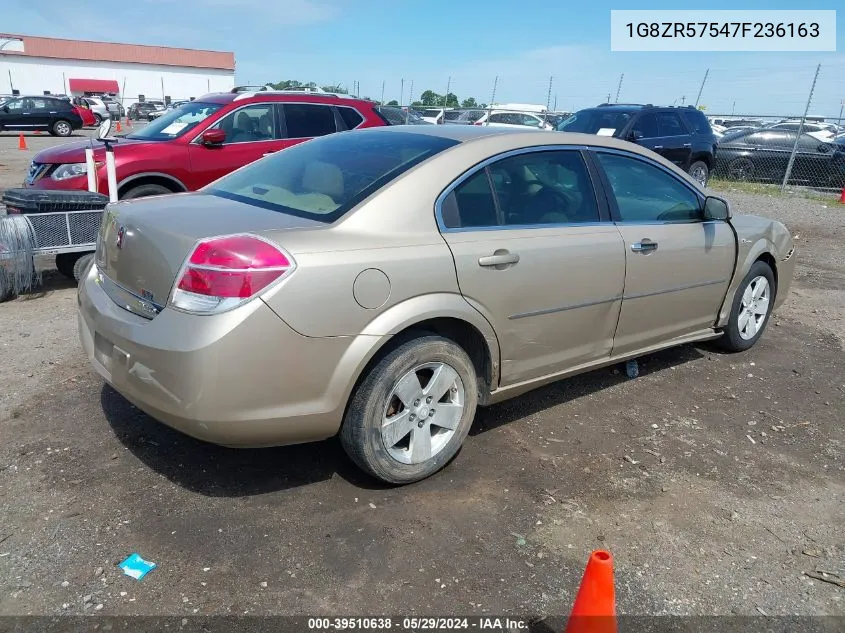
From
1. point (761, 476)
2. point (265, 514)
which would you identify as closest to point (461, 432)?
point (265, 514)

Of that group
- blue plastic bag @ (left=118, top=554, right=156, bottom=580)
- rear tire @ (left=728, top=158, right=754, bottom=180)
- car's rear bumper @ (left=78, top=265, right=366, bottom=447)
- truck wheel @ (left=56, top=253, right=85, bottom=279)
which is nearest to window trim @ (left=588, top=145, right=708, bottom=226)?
car's rear bumper @ (left=78, top=265, right=366, bottom=447)

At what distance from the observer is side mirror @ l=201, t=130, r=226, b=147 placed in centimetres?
729

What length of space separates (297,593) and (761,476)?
2.43 metres

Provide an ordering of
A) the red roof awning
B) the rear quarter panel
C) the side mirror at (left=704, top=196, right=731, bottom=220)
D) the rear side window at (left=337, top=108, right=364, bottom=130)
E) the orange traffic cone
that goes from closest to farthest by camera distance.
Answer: the orange traffic cone, the side mirror at (left=704, top=196, right=731, bottom=220), the rear quarter panel, the rear side window at (left=337, top=108, right=364, bottom=130), the red roof awning

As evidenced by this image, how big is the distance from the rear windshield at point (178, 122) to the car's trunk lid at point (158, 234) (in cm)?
452

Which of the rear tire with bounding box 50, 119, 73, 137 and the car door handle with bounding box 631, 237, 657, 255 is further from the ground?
the car door handle with bounding box 631, 237, 657, 255

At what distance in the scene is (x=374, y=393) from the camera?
9.52ft

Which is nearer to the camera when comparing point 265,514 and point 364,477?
point 265,514

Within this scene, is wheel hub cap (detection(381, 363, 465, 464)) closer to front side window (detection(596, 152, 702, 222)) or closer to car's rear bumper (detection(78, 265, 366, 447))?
car's rear bumper (detection(78, 265, 366, 447))

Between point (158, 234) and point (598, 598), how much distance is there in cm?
219

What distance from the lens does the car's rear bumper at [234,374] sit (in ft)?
8.36

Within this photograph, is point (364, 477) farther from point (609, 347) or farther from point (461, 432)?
point (609, 347)

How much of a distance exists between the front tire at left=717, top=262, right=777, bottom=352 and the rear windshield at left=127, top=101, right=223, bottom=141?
19.0 ft

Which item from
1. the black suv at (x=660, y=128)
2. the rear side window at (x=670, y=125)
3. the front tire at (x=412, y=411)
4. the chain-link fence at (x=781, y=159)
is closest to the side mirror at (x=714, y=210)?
the front tire at (x=412, y=411)
